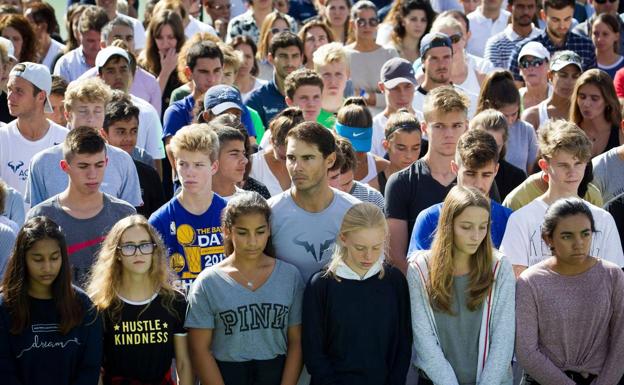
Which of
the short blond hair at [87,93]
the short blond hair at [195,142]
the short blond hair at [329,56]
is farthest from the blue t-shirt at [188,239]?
the short blond hair at [329,56]

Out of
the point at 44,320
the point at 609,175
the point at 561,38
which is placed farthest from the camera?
the point at 561,38

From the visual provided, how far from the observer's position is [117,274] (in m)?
6.15

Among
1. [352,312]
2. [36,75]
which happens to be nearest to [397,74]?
[36,75]

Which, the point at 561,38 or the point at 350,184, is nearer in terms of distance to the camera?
the point at 350,184

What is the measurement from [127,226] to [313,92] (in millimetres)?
3588

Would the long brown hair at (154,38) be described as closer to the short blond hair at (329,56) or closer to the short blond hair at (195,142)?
the short blond hair at (329,56)

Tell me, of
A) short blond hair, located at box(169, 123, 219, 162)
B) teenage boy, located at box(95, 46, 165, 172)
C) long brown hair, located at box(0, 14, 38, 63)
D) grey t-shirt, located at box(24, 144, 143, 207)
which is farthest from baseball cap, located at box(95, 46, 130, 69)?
short blond hair, located at box(169, 123, 219, 162)

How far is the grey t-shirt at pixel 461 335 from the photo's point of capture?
20.2 ft

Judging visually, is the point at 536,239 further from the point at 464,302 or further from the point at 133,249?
the point at 133,249

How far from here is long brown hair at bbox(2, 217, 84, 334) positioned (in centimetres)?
588

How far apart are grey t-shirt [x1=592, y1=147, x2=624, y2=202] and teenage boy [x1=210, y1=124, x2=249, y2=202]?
93.2 inches

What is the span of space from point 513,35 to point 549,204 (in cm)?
573

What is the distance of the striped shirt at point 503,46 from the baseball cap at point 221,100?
4025 millimetres

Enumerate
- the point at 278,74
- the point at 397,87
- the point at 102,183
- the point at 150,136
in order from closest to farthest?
the point at 102,183
the point at 150,136
the point at 397,87
the point at 278,74
